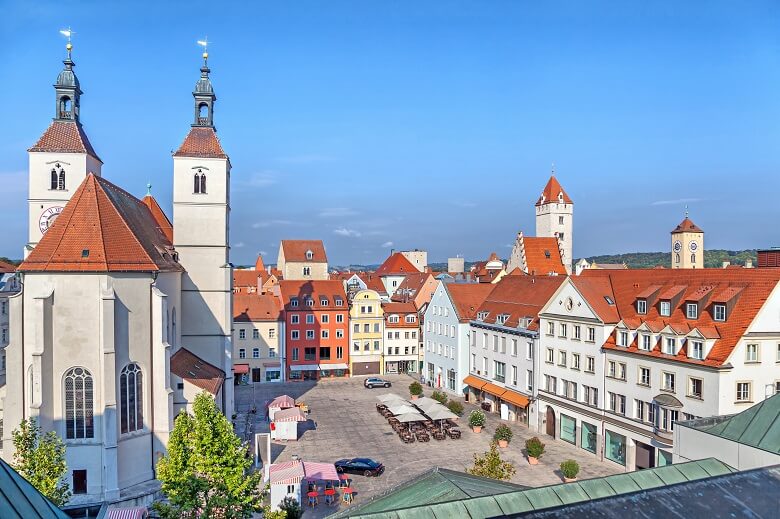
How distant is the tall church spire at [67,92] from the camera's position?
120 feet

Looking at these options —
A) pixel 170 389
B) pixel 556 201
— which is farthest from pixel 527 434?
pixel 556 201

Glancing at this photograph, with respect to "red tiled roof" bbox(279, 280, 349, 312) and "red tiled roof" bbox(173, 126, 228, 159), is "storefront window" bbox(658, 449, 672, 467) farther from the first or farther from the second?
"red tiled roof" bbox(279, 280, 349, 312)

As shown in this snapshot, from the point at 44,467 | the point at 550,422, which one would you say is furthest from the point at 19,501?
the point at 550,422

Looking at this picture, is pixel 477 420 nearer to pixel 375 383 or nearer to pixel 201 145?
pixel 375 383

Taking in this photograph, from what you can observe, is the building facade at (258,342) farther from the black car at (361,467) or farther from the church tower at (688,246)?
the church tower at (688,246)

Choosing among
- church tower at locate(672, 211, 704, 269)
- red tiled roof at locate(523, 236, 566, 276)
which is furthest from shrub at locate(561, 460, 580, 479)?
church tower at locate(672, 211, 704, 269)

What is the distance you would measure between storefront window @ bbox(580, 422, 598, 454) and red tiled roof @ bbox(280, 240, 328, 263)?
191ft

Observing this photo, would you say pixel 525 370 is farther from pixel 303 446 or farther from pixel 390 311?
pixel 390 311

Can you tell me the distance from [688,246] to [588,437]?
67020 mm

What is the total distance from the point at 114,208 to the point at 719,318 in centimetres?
3157

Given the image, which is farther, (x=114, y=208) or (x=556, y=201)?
(x=556, y=201)

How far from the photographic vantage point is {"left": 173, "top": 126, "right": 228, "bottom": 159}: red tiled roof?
37.2 meters

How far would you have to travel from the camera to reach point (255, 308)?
191ft

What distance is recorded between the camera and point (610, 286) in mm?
36719
